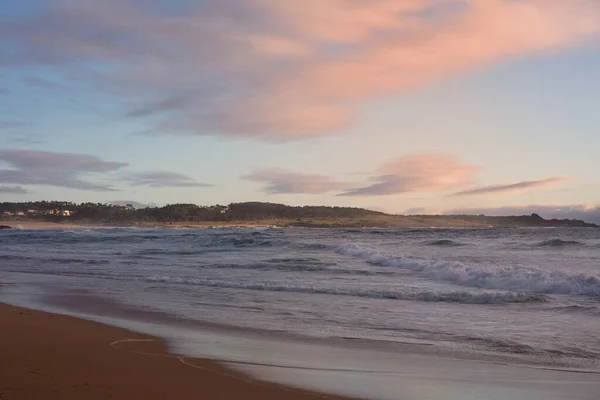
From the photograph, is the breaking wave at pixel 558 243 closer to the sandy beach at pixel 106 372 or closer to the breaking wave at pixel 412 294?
the breaking wave at pixel 412 294

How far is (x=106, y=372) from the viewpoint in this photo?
5914mm

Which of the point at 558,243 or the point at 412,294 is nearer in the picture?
the point at 412,294

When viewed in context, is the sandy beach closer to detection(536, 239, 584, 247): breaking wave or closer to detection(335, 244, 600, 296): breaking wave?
detection(335, 244, 600, 296): breaking wave

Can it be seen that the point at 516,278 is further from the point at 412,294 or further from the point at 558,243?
the point at 558,243

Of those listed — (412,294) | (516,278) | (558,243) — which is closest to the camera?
(412,294)

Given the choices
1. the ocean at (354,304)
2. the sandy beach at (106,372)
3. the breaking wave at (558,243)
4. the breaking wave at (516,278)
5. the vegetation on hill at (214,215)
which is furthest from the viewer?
the vegetation on hill at (214,215)

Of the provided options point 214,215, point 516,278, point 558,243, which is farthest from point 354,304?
point 214,215

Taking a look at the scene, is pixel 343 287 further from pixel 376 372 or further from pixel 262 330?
pixel 376 372

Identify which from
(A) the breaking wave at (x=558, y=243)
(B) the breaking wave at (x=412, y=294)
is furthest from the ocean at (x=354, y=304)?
(A) the breaking wave at (x=558, y=243)

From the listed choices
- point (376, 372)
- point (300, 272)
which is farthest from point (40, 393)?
point (300, 272)

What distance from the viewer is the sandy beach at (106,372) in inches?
205

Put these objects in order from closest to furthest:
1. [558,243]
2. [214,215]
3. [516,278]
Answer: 1. [516,278]
2. [558,243]
3. [214,215]

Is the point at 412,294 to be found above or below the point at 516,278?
below

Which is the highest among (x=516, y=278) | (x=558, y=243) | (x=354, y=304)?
(x=558, y=243)
